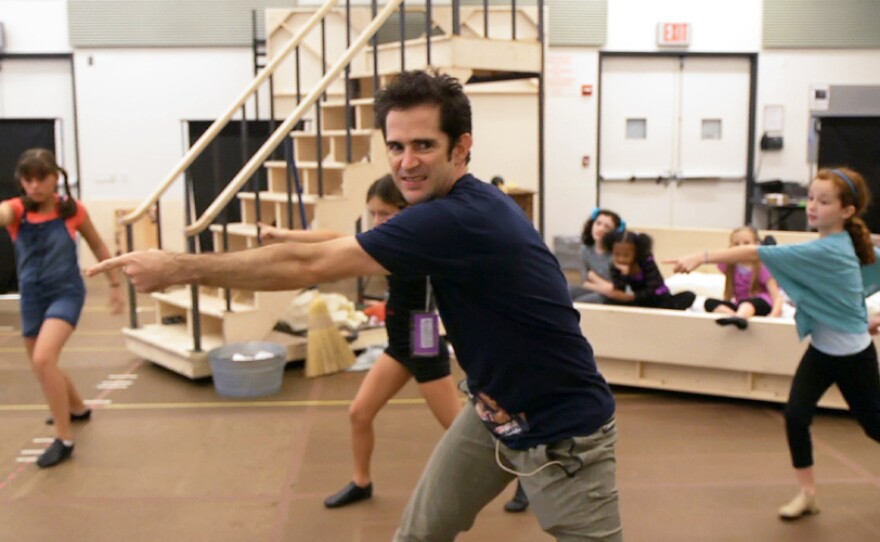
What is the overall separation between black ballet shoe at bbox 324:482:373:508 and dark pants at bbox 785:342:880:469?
72.0 inches

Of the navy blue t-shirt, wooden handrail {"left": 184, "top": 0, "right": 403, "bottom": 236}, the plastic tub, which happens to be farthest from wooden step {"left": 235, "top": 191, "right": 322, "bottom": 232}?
the navy blue t-shirt

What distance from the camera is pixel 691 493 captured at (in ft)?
12.8

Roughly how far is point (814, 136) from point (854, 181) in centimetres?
878

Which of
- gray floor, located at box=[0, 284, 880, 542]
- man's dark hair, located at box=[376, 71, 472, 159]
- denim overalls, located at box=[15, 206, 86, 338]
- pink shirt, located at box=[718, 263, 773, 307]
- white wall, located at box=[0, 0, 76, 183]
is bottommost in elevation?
gray floor, located at box=[0, 284, 880, 542]

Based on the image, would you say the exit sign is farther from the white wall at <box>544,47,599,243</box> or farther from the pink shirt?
the pink shirt

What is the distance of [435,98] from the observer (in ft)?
6.59

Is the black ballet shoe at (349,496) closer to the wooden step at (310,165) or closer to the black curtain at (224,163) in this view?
the wooden step at (310,165)

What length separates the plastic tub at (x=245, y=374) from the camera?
546 cm

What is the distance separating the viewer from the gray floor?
3.58 meters

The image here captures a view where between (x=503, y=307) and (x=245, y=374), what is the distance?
3.80 metres

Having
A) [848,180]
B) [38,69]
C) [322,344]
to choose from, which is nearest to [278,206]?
[322,344]

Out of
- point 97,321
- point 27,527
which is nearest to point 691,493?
point 27,527

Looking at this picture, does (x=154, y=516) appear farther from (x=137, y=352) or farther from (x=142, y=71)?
(x=142, y=71)

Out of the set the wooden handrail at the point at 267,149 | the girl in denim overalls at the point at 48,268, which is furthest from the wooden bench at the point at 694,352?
the girl in denim overalls at the point at 48,268
